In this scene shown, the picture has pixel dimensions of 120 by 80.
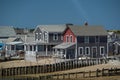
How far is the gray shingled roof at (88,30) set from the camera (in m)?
81.9

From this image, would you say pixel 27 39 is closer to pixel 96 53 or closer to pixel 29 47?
pixel 29 47

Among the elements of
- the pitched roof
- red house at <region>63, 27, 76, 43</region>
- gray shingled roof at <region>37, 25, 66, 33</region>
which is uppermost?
gray shingled roof at <region>37, 25, 66, 33</region>

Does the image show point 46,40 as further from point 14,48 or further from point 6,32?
point 6,32

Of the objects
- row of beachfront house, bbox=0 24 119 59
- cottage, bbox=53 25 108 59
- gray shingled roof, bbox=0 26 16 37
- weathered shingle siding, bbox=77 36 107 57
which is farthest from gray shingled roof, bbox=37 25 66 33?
gray shingled roof, bbox=0 26 16 37

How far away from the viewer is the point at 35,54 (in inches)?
3204

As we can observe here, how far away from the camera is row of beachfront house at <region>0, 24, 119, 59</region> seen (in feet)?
264

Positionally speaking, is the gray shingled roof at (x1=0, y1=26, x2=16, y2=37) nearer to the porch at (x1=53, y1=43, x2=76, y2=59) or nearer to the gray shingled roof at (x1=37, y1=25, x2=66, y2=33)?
the gray shingled roof at (x1=37, y1=25, x2=66, y2=33)

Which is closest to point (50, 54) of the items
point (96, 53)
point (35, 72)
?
point (96, 53)

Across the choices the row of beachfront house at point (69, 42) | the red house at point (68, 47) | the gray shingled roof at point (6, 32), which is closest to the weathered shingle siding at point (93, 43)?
the row of beachfront house at point (69, 42)

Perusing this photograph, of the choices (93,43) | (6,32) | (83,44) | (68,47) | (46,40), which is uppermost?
(6,32)

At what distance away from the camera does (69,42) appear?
83.8 m

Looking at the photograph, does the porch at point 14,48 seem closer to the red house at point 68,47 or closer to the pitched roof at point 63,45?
the pitched roof at point 63,45

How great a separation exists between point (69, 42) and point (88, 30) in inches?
177

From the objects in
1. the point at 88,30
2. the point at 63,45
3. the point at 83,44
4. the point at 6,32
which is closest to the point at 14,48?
the point at 6,32
